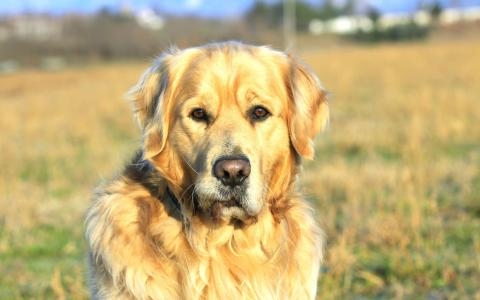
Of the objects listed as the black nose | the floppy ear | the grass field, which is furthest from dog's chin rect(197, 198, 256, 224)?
the grass field

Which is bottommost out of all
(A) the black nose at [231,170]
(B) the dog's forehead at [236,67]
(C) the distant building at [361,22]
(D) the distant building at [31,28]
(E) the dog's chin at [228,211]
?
(C) the distant building at [361,22]

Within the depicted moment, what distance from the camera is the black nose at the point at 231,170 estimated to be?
11.7 feet

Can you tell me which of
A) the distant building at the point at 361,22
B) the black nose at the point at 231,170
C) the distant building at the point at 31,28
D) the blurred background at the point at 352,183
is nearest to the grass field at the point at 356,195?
the blurred background at the point at 352,183

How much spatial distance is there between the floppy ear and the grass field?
94cm

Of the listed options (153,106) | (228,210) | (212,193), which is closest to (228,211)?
(228,210)

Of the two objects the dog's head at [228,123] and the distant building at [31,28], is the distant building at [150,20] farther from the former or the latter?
the dog's head at [228,123]

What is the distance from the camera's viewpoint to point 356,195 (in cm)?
815

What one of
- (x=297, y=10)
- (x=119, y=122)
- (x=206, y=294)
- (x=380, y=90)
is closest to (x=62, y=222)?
(x=206, y=294)

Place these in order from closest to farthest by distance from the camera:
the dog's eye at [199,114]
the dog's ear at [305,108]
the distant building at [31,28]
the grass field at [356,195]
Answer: the dog's eye at [199,114] → the dog's ear at [305,108] → the grass field at [356,195] → the distant building at [31,28]

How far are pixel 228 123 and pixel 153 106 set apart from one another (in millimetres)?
514

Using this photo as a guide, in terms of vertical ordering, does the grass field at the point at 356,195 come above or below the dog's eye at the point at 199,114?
below

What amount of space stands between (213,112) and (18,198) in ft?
17.2

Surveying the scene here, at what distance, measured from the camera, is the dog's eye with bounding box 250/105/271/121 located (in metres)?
3.97

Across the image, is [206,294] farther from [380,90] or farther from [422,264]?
[380,90]
